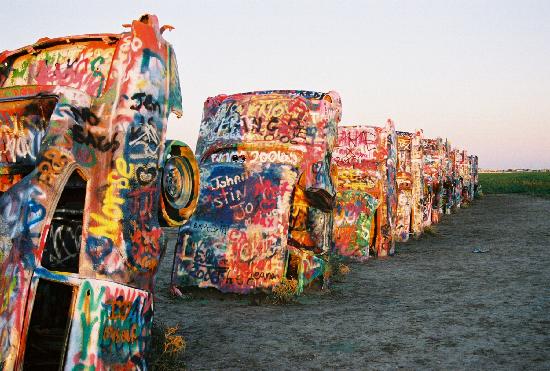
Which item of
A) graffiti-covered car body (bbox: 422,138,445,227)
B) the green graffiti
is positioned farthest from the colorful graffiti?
the green graffiti

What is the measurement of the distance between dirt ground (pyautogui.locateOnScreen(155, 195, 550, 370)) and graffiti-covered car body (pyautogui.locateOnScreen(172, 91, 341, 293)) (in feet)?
1.53

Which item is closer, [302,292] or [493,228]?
[302,292]

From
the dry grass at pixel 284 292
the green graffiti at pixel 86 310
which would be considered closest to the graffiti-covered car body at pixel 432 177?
the dry grass at pixel 284 292

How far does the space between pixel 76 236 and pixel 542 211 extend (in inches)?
1011

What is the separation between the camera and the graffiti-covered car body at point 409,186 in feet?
52.9

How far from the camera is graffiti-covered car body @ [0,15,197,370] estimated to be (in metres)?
3.55

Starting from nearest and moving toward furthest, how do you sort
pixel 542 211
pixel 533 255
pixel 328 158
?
pixel 328 158, pixel 533 255, pixel 542 211

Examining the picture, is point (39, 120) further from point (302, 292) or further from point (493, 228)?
point (493, 228)

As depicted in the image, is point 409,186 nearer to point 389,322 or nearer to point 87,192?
point 389,322

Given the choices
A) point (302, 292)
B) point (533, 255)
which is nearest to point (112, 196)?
point (302, 292)

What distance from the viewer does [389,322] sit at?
6918 millimetres

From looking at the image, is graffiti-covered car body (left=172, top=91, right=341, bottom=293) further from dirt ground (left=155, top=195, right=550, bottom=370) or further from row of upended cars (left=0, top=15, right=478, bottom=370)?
row of upended cars (left=0, top=15, right=478, bottom=370)

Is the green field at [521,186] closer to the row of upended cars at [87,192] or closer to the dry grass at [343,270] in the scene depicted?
the dry grass at [343,270]

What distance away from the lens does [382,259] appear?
42.5 ft
